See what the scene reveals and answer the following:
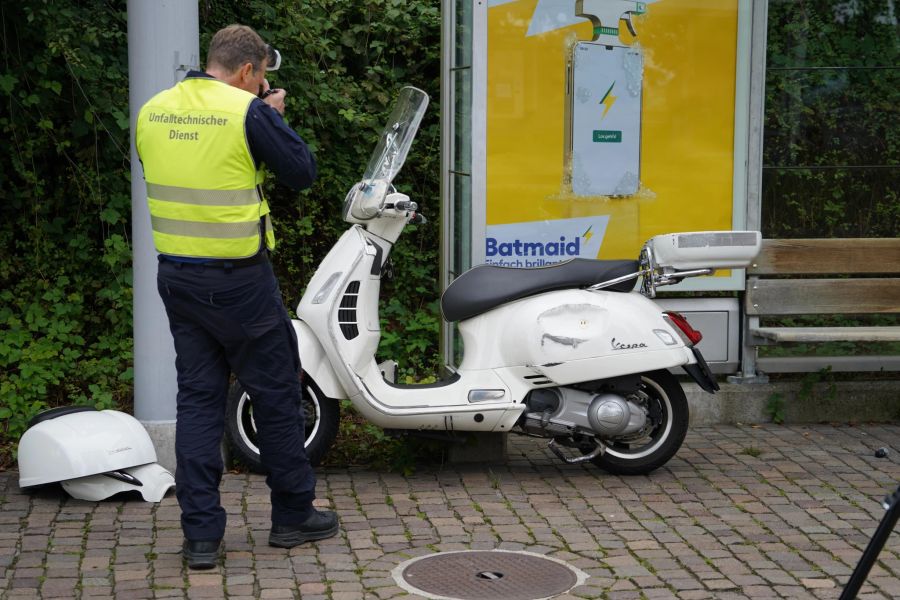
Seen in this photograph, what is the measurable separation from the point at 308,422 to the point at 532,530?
132 cm

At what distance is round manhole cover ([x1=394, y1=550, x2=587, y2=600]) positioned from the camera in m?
4.53

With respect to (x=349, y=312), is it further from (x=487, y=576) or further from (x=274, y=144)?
(x=487, y=576)

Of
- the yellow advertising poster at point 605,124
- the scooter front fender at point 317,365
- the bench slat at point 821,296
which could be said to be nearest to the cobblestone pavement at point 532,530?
the scooter front fender at point 317,365

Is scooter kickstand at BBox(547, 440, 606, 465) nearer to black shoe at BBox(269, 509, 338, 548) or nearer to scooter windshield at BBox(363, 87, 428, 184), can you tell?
black shoe at BBox(269, 509, 338, 548)

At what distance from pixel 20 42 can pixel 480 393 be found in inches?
157

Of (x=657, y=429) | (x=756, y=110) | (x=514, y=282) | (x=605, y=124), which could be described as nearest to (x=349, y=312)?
(x=514, y=282)

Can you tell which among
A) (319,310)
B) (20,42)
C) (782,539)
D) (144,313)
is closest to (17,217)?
(20,42)

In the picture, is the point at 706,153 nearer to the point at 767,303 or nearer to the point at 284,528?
the point at 767,303

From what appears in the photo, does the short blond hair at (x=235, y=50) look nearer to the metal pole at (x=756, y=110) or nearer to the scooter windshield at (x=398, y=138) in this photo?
the scooter windshield at (x=398, y=138)

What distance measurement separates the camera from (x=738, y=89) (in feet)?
23.2

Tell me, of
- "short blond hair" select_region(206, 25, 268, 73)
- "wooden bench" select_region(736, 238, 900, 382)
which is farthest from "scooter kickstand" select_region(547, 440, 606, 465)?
"short blond hair" select_region(206, 25, 268, 73)

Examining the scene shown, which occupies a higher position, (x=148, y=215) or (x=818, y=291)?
(x=148, y=215)

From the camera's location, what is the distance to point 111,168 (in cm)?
836

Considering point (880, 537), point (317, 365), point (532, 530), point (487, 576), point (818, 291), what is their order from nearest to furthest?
1. point (880, 537)
2. point (487, 576)
3. point (532, 530)
4. point (317, 365)
5. point (818, 291)
